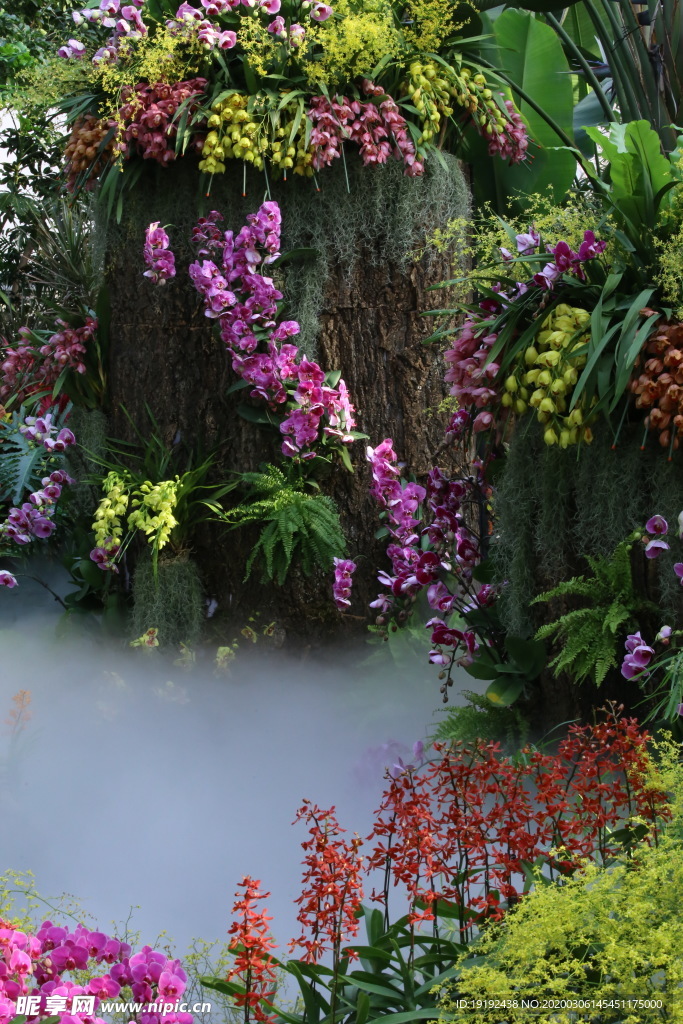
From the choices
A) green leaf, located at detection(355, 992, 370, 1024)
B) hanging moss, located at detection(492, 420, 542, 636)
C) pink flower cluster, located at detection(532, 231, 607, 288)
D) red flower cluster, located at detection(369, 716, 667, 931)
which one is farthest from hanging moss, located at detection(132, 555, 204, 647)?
green leaf, located at detection(355, 992, 370, 1024)

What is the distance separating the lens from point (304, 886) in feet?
10.3

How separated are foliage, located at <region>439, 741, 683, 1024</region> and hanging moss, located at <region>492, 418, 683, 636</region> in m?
1.39

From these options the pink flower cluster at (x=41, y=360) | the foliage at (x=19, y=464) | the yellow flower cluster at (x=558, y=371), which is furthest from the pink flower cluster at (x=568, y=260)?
the foliage at (x=19, y=464)

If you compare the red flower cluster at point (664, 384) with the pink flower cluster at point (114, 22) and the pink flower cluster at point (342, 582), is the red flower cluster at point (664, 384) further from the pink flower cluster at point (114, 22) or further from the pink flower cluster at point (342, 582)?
the pink flower cluster at point (114, 22)

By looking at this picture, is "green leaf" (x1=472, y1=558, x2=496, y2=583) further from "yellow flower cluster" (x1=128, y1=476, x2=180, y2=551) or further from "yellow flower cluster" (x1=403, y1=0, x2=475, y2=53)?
"yellow flower cluster" (x1=403, y1=0, x2=475, y2=53)

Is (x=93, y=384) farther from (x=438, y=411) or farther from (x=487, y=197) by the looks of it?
(x=487, y=197)

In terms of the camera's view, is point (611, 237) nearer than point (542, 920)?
No

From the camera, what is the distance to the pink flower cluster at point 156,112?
4125 mm

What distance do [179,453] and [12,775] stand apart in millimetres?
1485

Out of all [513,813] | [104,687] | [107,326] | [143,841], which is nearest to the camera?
[513,813]

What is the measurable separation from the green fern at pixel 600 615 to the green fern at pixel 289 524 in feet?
3.63

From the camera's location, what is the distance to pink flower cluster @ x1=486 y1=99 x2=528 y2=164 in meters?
4.53

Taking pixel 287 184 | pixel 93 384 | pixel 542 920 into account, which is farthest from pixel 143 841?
pixel 287 184

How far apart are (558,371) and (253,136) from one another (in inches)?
64.8
